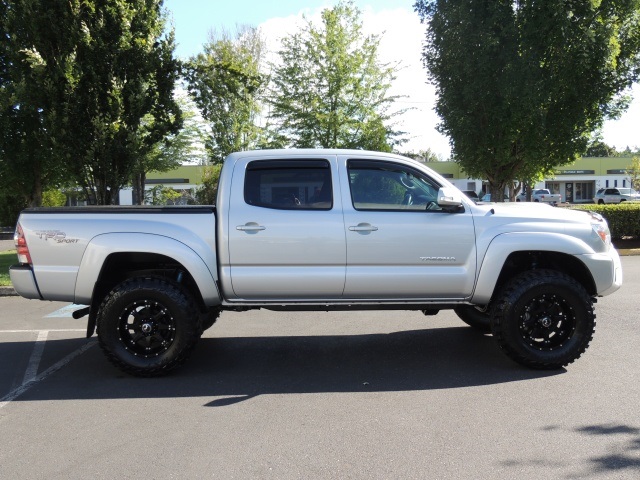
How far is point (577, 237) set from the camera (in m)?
5.61

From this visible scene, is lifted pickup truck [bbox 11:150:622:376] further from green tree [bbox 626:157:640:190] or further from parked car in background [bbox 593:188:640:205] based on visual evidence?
green tree [bbox 626:157:640:190]

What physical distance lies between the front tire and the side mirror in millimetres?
969

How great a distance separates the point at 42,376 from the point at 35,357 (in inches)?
31.9

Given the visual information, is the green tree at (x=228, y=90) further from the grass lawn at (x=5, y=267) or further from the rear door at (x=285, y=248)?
the rear door at (x=285, y=248)

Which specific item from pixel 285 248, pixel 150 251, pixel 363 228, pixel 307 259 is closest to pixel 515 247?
pixel 363 228

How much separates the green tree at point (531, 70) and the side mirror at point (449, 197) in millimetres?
10939

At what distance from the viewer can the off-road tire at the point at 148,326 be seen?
5457mm

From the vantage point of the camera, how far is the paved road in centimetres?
365

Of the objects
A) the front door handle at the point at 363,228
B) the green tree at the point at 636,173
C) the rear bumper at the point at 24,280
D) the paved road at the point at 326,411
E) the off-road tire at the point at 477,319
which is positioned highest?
the green tree at the point at 636,173

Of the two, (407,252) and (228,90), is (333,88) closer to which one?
(228,90)

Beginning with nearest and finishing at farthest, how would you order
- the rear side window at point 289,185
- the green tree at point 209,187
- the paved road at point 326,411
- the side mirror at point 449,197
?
the paved road at point 326,411
the side mirror at point 449,197
the rear side window at point 289,185
the green tree at point 209,187

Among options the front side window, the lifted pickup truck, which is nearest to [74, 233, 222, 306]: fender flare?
the lifted pickup truck

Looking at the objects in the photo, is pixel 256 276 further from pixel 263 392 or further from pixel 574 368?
pixel 574 368

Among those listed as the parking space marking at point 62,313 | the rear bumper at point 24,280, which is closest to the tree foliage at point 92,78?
the parking space marking at point 62,313
